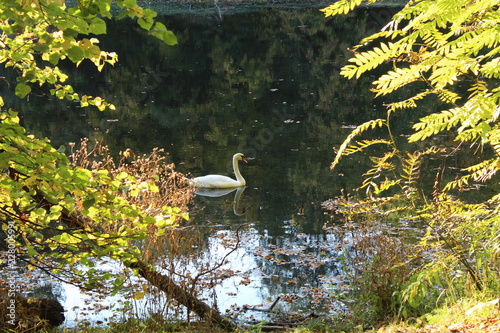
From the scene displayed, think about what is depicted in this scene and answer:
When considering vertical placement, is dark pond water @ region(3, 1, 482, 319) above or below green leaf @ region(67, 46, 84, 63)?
above

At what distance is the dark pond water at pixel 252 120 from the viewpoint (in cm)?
955

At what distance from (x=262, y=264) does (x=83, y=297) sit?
2.47m

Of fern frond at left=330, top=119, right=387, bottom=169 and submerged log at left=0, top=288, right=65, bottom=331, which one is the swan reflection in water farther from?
fern frond at left=330, top=119, right=387, bottom=169

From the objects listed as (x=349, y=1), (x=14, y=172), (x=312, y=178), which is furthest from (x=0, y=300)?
(x=312, y=178)

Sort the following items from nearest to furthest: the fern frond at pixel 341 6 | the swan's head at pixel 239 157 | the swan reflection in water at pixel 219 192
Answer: the fern frond at pixel 341 6
the swan reflection in water at pixel 219 192
the swan's head at pixel 239 157

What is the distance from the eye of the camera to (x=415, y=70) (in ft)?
13.4

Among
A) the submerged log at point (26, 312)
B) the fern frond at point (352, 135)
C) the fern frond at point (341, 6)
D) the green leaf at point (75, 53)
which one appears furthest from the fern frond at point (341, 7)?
the submerged log at point (26, 312)

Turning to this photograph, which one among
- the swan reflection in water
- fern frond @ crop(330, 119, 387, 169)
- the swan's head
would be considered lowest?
fern frond @ crop(330, 119, 387, 169)

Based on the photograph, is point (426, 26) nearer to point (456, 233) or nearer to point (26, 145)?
point (456, 233)

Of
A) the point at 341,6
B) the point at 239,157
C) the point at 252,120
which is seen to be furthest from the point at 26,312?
the point at 252,120

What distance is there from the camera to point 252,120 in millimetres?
17828

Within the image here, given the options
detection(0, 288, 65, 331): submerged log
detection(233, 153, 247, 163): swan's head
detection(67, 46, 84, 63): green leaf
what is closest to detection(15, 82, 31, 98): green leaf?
detection(67, 46, 84, 63): green leaf

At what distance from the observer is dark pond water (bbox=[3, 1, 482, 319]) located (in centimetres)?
955

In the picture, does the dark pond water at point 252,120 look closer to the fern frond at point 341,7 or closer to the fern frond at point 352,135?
the fern frond at point 352,135
